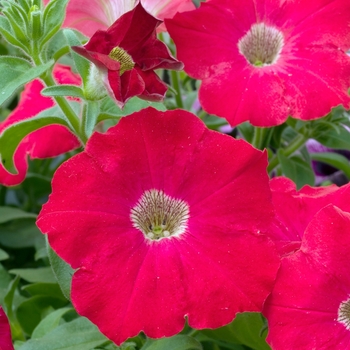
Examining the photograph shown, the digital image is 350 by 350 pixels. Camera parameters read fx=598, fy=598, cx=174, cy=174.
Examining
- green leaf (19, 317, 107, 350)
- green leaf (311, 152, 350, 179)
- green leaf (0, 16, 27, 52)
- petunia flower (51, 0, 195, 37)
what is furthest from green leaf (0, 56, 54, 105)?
green leaf (311, 152, 350, 179)

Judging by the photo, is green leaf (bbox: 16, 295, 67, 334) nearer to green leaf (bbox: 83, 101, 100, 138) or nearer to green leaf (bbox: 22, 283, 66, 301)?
green leaf (bbox: 22, 283, 66, 301)

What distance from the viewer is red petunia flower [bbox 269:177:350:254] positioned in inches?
23.4

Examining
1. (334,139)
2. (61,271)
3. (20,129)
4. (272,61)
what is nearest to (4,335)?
(61,271)

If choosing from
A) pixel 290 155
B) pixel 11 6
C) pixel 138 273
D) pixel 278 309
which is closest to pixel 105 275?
pixel 138 273

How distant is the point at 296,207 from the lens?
0.62m

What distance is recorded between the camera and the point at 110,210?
1.81ft

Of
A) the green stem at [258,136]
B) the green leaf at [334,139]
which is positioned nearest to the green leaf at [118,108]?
the green stem at [258,136]

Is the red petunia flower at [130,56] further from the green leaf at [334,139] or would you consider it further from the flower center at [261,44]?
the green leaf at [334,139]

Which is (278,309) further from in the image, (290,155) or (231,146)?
(290,155)

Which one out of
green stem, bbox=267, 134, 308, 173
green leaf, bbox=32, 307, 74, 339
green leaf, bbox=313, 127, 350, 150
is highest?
green leaf, bbox=313, 127, 350, 150

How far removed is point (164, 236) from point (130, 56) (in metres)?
0.18

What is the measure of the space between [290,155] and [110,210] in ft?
1.61

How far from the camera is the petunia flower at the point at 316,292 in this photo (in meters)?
0.52

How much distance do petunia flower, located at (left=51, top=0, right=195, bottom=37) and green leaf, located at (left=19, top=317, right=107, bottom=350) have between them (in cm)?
36
